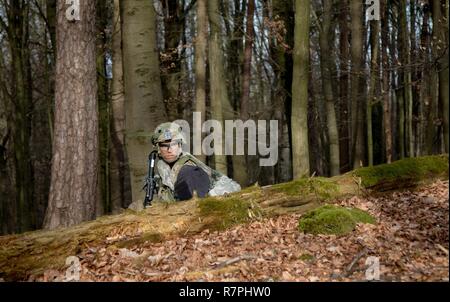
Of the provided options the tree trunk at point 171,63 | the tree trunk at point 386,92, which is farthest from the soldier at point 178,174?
the tree trunk at point 171,63

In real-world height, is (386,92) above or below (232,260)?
above

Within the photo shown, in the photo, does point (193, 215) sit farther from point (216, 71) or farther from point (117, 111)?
point (117, 111)

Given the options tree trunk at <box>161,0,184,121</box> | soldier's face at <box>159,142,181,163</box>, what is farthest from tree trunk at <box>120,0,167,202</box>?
tree trunk at <box>161,0,184,121</box>

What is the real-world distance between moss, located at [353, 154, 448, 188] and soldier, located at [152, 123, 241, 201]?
1.53 m

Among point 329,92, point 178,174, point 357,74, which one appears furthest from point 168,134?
point 329,92

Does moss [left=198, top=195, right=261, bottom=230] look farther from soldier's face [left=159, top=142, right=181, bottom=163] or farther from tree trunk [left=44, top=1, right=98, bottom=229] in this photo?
tree trunk [left=44, top=1, right=98, bottom=229]

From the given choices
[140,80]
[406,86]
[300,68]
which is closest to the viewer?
[140,80]

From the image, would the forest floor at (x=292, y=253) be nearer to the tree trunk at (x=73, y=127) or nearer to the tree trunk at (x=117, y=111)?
the tree trunk at (x=73, y=127)

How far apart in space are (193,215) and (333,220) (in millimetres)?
1426

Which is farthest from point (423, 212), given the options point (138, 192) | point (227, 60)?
point (227, 60)

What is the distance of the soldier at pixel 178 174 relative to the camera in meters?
5.88

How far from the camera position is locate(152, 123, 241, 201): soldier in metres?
5.88

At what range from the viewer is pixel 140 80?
7.66 metres
